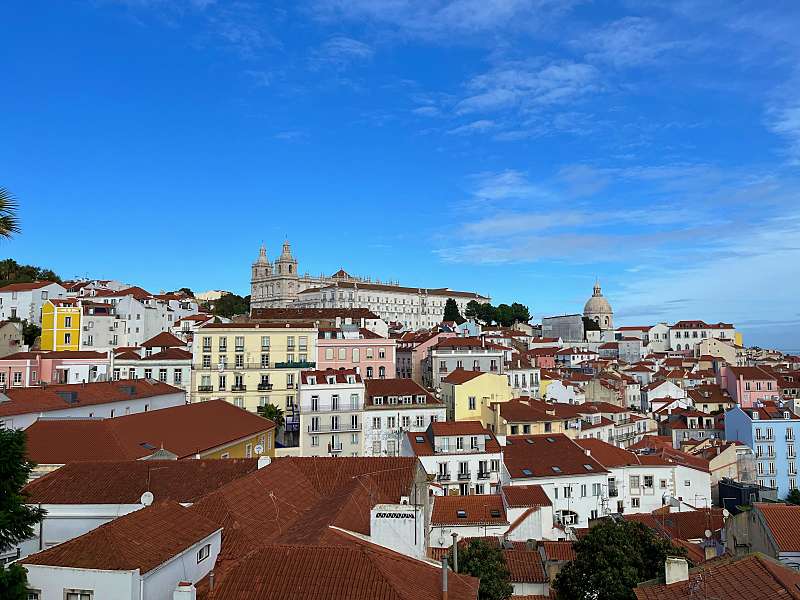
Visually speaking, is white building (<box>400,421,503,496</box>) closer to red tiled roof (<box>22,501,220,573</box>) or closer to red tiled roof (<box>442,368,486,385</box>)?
red tiled roof (<box>442,368,486,385</box>)

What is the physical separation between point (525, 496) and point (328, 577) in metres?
24.0

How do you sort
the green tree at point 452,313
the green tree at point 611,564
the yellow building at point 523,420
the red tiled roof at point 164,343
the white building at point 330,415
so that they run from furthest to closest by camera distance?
the green tree at point 452,313 < the red tiled roof at point 164,343 < the yellow building at point 523,420 < the white building at point 330,415 < the green tree at point 611,564

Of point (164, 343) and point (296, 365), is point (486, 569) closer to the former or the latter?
point (296, 365)

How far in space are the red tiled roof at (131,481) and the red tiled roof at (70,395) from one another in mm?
13176

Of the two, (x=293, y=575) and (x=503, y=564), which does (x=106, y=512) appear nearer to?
(x=293, y=575)

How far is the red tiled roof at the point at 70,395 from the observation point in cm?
3228

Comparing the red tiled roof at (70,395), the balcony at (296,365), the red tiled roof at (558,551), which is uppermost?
the balcony at (296,365)

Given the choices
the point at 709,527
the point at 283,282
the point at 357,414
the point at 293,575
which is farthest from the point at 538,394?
the point at 283,282

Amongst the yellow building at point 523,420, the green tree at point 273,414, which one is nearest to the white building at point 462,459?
the yellow building at point 523,420

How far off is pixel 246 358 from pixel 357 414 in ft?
43.5

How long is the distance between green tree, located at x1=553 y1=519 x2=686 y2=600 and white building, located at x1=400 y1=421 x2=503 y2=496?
1701cm

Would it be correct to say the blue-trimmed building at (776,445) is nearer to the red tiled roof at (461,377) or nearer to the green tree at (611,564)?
the red tiled roof at (461,377)

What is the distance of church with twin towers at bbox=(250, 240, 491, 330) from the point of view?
145m

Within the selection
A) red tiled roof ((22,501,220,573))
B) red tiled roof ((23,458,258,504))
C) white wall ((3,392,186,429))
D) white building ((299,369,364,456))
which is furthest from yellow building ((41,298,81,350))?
red tiled roof ((22,501,220,573))
